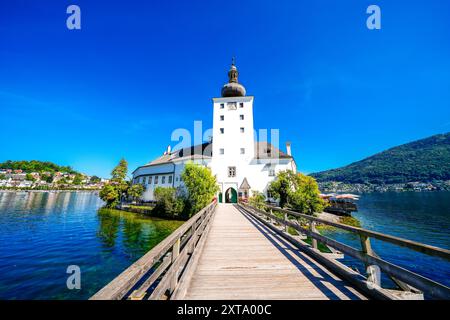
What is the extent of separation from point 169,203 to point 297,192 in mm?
16651

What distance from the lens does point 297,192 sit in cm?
2333

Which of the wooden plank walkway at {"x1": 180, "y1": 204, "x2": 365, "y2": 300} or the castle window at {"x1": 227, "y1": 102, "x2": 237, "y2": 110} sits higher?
the castle window at {"x1": 227, "y1": 102, "x2": 237, "y2": 110}

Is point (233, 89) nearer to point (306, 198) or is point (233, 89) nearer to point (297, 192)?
point (297, 192)

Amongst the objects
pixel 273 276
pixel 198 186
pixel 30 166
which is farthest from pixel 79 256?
pixel 30 166

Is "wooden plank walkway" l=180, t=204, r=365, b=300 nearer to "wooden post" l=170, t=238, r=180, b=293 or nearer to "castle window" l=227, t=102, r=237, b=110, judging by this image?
"wooden post" l=170, t=238, r=180, b=293

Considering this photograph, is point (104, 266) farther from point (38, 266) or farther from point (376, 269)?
point (376, 269)

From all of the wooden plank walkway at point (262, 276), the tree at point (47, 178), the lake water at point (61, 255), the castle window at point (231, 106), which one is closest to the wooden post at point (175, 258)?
the wooden plank walkway at point (262, 276)

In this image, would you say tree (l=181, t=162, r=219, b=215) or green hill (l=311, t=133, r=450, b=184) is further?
green hill (l=311, t=133, r=450, b=184)

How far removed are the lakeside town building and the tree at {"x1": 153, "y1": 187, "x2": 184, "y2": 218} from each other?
290 cm

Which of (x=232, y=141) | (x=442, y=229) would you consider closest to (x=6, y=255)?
(x=232, y=141)

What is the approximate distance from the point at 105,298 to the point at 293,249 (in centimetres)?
533

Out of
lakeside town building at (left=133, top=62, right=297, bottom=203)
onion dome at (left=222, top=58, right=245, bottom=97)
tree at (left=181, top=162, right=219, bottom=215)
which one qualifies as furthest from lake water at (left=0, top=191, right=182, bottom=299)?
onion dome at (left=222, top=58, right=245, bottom=97)

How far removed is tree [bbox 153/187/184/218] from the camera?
79.7 feet

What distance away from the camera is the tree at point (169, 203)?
24.3 metres
